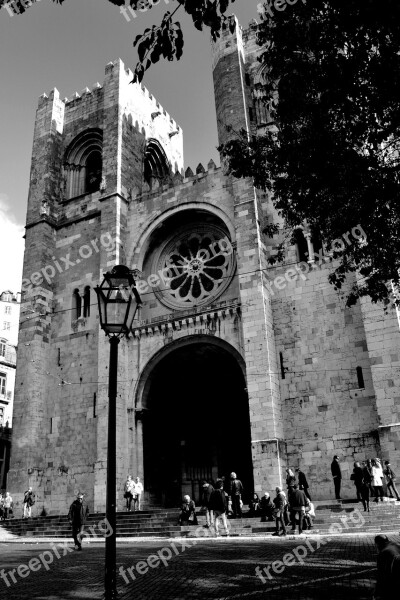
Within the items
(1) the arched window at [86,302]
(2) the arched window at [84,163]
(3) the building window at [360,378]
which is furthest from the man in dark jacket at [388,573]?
(2) the arched window at [84,163]

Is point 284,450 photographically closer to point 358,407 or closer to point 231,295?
point 358,407

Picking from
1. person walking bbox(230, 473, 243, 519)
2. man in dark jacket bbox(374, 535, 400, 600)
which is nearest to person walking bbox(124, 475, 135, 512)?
person walking bbox(230, 473, 243, 519)

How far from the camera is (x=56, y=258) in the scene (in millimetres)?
26188

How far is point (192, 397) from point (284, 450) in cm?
705

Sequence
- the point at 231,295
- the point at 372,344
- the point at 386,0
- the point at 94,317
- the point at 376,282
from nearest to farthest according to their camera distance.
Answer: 1. the point at 386,0
2. the point at 376,282
3. the point at 372,344
4. the point at 231,295
5. the point at 94,317

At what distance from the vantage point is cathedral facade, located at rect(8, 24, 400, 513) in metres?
18.1

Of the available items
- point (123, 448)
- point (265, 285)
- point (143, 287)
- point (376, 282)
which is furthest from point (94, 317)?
point (376, 282)

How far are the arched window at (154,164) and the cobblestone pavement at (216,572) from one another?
70.8 feet

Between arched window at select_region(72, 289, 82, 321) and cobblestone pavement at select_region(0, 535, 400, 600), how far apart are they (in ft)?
44.0

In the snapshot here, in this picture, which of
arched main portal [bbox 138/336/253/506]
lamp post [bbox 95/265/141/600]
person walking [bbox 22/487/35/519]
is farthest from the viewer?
arched main portal [bbox 138/336/253/506]

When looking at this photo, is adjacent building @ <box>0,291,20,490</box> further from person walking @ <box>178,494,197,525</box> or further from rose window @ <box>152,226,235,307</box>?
person walking @ <box>178,494,197,525</box>

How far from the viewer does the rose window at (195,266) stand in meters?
22.8

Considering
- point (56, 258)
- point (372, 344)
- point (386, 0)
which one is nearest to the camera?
point (386, 0)

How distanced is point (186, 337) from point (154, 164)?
13.3m
